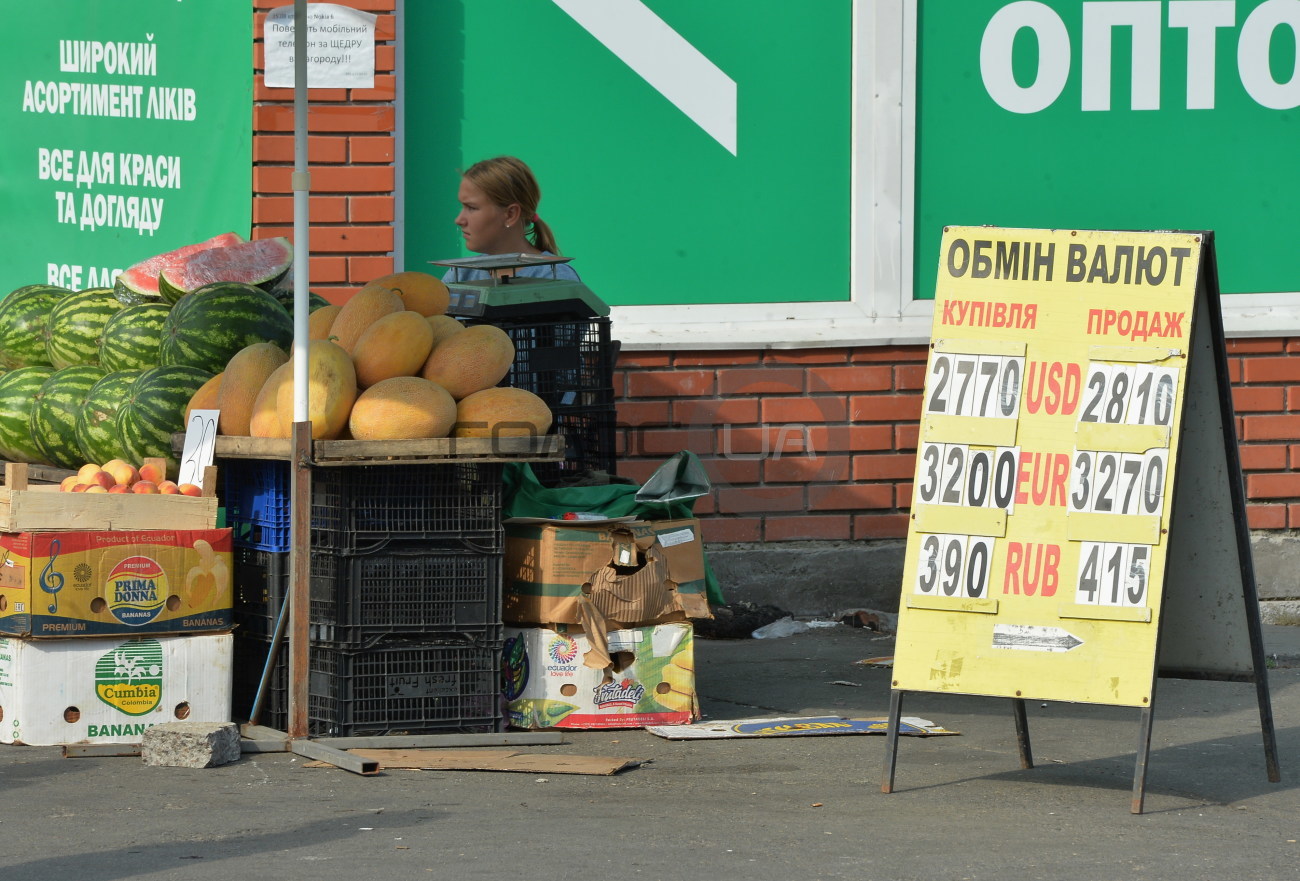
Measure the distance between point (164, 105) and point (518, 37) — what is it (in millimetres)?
1870

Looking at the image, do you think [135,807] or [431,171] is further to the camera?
[431,171]

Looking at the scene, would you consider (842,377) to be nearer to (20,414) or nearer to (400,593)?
(400,593)

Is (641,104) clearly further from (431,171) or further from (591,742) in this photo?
(591,742)

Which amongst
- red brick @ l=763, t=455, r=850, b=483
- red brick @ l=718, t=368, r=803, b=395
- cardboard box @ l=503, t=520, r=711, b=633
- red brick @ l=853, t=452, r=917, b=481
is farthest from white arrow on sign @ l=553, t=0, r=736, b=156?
cardboard box @ l=503, t=520, r=711, b=633

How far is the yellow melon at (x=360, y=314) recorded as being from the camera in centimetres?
618

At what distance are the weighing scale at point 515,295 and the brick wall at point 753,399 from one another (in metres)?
1.64

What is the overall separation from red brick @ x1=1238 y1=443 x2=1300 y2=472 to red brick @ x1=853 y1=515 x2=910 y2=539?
70.2 inches

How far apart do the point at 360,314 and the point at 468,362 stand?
48cm

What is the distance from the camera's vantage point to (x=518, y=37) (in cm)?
859

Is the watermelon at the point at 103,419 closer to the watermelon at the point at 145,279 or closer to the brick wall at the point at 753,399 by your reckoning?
the watermelon at the point at 145,279

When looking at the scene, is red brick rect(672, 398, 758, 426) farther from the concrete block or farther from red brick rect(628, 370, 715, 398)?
the concrete block

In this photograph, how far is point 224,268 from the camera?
24.0 feet

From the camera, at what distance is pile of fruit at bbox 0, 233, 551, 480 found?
232 inches

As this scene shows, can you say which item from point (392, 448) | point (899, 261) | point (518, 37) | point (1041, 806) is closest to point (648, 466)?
point (899, 261)
